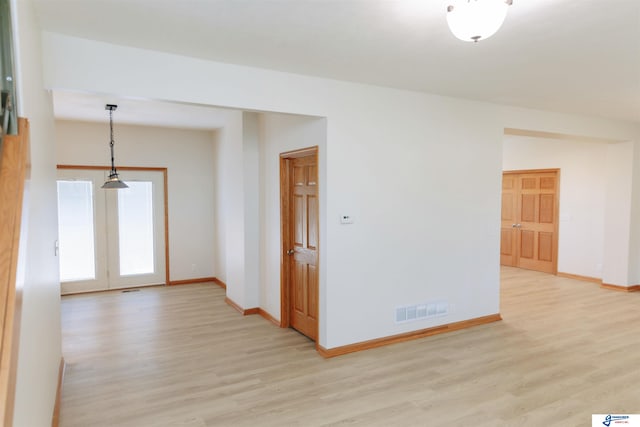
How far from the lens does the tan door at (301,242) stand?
4.32m

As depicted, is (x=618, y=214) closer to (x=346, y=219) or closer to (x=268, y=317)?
(x=346, y=219)

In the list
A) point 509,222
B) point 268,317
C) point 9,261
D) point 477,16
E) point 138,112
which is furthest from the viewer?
point 509,222

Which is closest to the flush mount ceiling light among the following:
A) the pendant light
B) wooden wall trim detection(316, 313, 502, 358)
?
wooden wall trim detection(316, 313, 502, 358)

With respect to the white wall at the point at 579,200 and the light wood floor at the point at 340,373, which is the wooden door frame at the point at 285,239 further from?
the white wall at the point at 579,200

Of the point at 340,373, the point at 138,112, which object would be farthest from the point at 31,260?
the point at 138,112

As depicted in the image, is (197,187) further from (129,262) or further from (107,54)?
(107,54)

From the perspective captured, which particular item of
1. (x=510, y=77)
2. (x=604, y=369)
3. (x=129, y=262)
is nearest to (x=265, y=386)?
(x=604, y=369)

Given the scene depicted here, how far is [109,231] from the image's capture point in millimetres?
6625

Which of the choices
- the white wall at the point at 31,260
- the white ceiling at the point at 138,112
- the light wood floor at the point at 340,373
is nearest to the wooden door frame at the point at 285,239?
the light wood floor at the point at 340,373

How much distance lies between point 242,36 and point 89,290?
5.55 metres

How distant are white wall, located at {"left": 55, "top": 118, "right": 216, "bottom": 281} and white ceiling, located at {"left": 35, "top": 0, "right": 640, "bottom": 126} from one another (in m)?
4.14

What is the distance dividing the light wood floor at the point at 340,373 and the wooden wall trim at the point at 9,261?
207cm

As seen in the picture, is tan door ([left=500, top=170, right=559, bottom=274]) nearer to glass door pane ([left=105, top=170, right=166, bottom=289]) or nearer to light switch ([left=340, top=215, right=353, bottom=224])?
light switch ([left=340, top=215, right=353, bottom=224])

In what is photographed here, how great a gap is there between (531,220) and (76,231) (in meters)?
8.37
